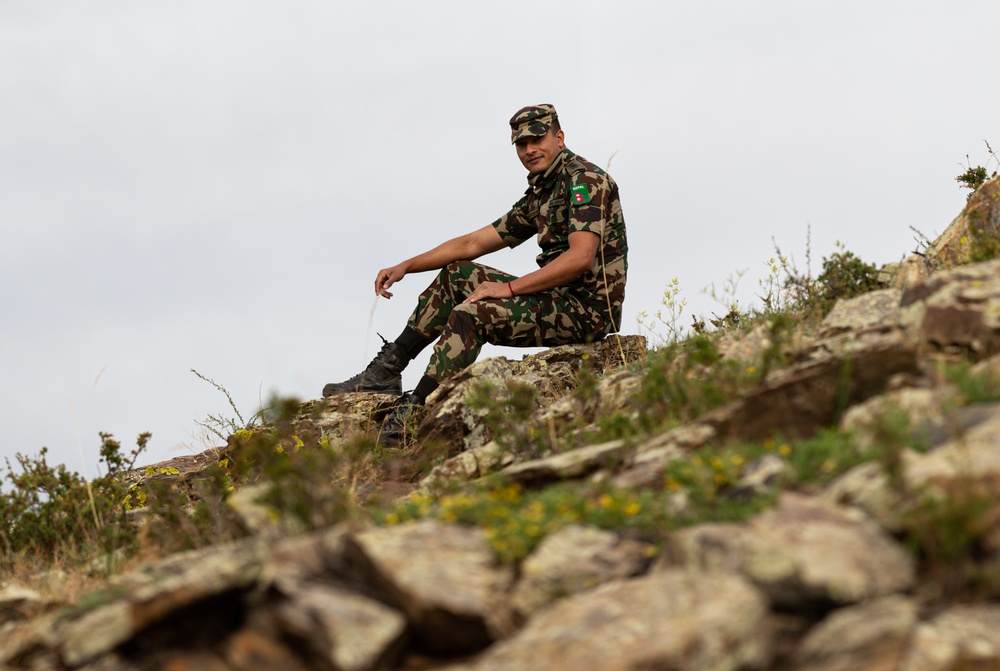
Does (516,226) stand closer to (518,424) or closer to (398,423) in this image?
(398,423)

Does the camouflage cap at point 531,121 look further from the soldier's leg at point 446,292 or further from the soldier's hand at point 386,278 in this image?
the soldier's hand at point 386,278

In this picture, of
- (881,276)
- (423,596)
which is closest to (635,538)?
(423,596)

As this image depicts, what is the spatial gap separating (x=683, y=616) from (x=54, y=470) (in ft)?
19.8

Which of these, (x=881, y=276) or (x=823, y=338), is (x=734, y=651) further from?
(x=881, y=276)

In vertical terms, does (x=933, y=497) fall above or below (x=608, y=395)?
below

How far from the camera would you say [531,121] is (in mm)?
9508

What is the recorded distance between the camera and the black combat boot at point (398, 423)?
9180mm

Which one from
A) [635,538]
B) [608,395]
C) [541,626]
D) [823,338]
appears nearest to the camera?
[541,626]

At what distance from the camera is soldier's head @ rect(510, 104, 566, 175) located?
952cm

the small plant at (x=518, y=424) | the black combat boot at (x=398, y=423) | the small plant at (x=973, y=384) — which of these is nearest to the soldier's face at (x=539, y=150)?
the black combat boot at (x=398, y=423)

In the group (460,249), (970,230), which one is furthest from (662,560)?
(460,249)

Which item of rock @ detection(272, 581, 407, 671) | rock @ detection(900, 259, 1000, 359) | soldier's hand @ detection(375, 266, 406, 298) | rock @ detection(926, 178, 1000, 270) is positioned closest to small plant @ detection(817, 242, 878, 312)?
rock @ detection(926, 178, 1000, 270)

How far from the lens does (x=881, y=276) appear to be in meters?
8.73

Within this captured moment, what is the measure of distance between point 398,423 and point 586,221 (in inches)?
97.3
